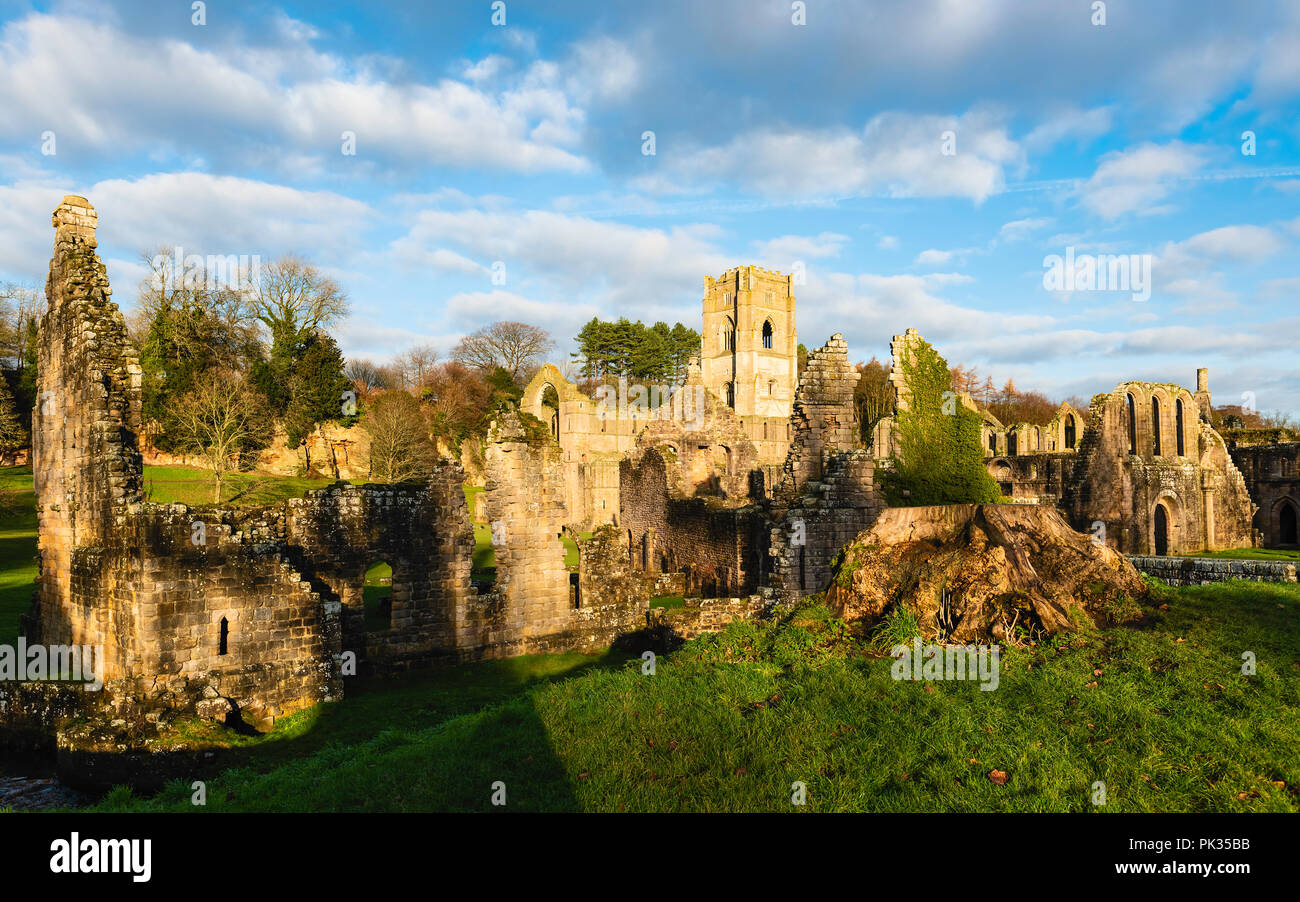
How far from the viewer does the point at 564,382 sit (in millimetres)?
53625

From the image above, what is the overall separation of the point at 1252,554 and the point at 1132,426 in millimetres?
6509

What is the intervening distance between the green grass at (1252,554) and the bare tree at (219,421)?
144ft

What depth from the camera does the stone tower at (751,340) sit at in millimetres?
85688

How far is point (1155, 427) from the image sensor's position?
30594 mm

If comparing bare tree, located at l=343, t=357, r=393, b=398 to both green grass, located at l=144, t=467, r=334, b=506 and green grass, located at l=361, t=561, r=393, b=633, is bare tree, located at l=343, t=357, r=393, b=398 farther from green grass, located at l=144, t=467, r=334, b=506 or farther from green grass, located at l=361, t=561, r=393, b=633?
green grass, located at l=361, t=561, r=393, b=633

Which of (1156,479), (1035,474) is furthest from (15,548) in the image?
(1156,479)

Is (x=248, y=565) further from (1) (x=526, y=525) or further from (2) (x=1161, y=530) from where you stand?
(2) (x=1161, y=530)

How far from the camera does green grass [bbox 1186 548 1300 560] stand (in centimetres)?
2736

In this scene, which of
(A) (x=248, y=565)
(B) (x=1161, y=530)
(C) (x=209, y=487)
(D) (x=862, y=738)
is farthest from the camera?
(C) (x=209, y=487)

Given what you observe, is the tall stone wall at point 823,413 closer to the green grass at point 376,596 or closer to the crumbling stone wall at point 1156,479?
the green grass at point 376,596

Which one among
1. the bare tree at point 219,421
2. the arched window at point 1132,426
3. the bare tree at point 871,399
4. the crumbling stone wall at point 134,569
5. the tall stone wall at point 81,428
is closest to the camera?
the crumbling stone wall at point 134,569

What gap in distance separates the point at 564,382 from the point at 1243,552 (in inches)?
1571

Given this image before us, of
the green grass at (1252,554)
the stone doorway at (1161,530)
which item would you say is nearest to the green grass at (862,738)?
the green grass at (1252,554)
